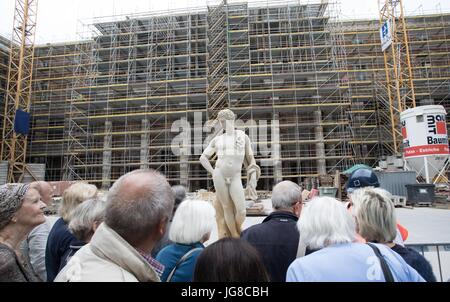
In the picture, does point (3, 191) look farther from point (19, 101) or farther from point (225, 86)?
point (19, 101)

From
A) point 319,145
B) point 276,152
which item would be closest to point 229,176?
point 276,152

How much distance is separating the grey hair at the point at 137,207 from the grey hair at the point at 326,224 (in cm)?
76

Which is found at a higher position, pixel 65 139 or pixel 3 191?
pixel 65 139

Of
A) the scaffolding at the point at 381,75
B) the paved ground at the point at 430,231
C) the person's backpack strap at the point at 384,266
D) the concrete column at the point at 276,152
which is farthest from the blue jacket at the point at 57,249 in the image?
the scaffolding at the point at 381,75

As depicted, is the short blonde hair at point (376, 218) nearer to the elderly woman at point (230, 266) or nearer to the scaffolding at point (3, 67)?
the elderly woman at point (230, 266)

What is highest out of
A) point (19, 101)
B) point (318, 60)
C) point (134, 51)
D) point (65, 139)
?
point (134, 51)

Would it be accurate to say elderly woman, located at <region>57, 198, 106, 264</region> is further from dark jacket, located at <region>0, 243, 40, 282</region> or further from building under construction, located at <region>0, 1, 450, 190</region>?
building under construction, located at <region>0, 1, 450, 190</region>

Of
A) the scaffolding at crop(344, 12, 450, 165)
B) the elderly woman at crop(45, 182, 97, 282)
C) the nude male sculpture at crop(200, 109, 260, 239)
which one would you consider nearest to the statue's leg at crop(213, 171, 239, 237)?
the nude male sculpture at crop(200, 109, 260, 239)

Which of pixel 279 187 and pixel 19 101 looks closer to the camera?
pixel 279 187

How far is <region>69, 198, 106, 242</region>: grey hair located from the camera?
1.79 meters

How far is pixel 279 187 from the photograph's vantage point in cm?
228
